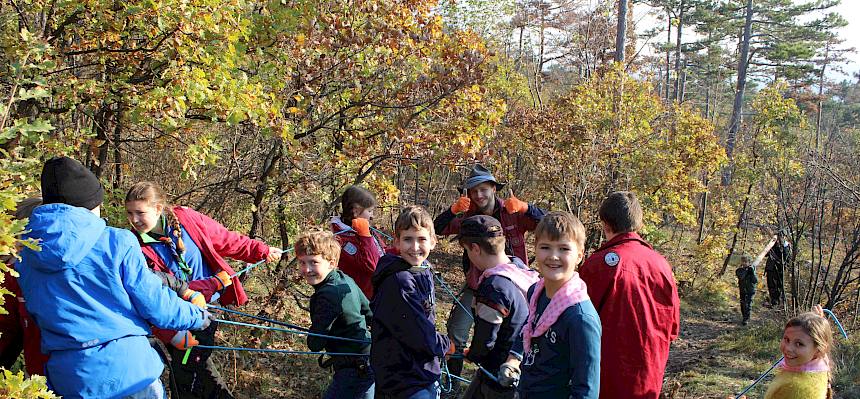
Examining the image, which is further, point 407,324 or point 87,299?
point 407,324

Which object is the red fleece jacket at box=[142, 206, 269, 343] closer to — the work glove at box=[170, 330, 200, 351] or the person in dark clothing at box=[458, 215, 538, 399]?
the work glove at box=[170, 330, 200, 351]

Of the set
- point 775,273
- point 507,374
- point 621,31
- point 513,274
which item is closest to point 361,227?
point 513,274

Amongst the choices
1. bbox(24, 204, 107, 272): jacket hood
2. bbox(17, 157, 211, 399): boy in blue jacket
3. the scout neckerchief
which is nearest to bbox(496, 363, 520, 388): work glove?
bbox(17, 157, 211, 399): boy in blue jacket

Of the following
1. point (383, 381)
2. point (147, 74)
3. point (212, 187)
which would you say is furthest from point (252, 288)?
point (383, 381)

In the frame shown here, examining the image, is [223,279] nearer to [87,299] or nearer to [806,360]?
[87,299]

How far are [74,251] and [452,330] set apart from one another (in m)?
2.83

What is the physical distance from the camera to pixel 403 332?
283 cm

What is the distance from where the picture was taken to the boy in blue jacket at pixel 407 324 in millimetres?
2812

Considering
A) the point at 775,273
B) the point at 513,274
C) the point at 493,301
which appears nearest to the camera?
the point at 493,301

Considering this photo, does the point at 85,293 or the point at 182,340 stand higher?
the point at 85,293

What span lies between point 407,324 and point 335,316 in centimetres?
57

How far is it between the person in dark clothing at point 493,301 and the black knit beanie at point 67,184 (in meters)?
1.67

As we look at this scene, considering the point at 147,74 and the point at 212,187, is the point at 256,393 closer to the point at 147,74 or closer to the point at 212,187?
the point at 212,187

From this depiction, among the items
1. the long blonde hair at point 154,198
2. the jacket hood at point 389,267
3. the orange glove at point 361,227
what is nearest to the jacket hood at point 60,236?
the long blonde hair at point 154,198
